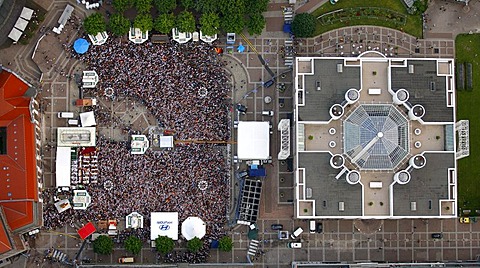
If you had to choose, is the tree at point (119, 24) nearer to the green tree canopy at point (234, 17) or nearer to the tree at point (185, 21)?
the tree at point (185, 21)

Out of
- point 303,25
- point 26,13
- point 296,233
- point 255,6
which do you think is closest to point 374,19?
point 303,25

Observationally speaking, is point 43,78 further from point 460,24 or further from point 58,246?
point 460,24

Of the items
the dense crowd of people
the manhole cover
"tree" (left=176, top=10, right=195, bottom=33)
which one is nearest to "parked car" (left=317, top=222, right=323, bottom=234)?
the dense crowd of people

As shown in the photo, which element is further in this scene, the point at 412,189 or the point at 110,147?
the point at 110,147

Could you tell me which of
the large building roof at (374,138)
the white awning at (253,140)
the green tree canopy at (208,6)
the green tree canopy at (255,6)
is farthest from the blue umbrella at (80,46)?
the large building roof at (374,138)

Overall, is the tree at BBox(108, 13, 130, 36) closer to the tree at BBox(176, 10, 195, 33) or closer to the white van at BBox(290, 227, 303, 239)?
the tree at BBox(176, 10, 195, 33)

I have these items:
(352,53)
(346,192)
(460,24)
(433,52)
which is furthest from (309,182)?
(460,24)
